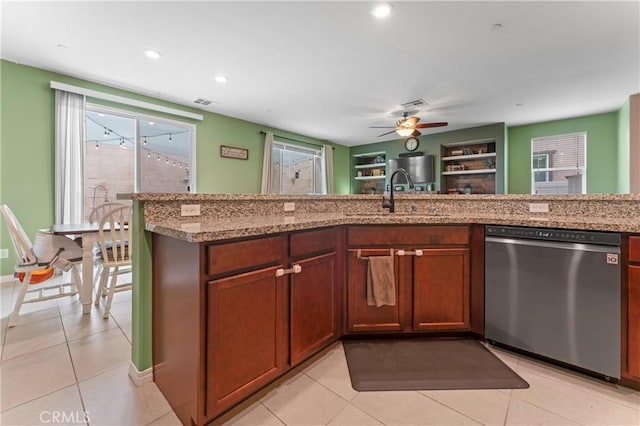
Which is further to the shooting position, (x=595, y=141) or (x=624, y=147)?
(x=595, y=141)

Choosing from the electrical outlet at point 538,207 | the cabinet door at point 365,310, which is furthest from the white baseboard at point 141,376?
the electrical outlet at point 538,207

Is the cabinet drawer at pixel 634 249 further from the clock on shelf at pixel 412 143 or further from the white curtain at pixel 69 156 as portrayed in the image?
the clock on shelf at pixel 412 143

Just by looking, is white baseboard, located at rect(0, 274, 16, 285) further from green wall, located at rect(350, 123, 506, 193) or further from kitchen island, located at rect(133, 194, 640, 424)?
green wall, located at rect(350, 123, 506, 193)

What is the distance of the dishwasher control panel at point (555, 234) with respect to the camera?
150 centimetres

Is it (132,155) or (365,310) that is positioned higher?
(132,155)

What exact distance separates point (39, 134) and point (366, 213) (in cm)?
422

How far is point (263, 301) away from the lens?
1.38m

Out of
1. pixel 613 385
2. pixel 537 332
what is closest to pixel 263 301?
pixel 537 332

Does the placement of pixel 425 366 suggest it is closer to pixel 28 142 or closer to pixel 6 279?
pixel 6 279

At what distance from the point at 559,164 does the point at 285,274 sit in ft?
23.0

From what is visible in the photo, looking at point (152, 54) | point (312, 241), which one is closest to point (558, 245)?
point (312, 241)

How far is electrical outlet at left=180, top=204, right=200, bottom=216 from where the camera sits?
1.63 metres

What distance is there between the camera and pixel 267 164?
6113 millimetres

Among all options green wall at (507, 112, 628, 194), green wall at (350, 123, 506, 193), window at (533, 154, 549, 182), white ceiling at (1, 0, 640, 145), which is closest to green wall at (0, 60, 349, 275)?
white ceiling at (1, 0, 640, 145)
